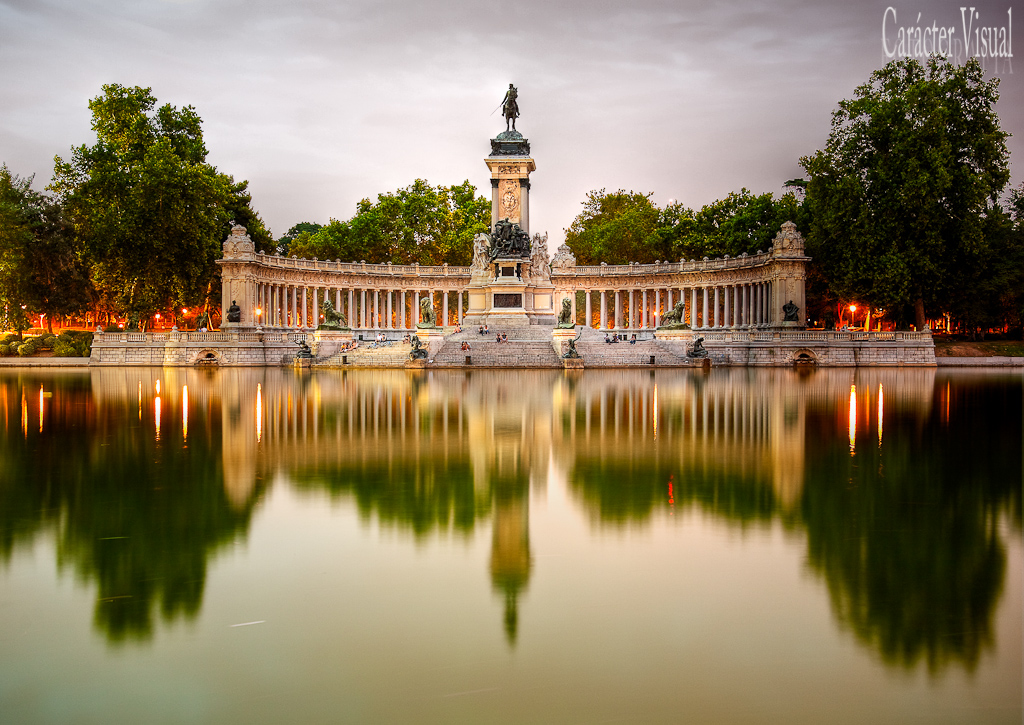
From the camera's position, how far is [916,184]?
50.2 metres

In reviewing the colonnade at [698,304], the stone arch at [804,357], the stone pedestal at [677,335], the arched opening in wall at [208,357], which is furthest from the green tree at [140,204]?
the stone arch at [804,357]

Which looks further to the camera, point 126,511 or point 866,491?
point 866,491

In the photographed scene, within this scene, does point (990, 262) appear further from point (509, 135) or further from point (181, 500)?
point (181, 500)

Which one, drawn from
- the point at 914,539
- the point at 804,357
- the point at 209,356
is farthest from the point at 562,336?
the point at 914,539

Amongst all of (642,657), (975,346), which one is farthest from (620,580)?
(975,346)

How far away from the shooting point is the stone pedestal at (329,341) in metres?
51.6

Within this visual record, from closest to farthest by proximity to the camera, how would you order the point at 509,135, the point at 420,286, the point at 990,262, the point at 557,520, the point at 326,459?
the point at 557,520
the point at 326,459
the point at 990,262
the point at 509,135
the point at 420,286

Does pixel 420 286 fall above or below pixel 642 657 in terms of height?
above

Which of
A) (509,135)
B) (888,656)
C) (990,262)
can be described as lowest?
(888,656)

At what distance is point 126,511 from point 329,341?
43.6 metres

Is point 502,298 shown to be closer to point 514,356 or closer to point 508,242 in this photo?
point 508,242

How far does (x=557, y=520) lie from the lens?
30.0ft

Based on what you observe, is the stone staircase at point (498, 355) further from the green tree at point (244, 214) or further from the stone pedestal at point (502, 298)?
the green tree at point (244, 214)

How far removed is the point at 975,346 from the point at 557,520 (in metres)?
58.5
